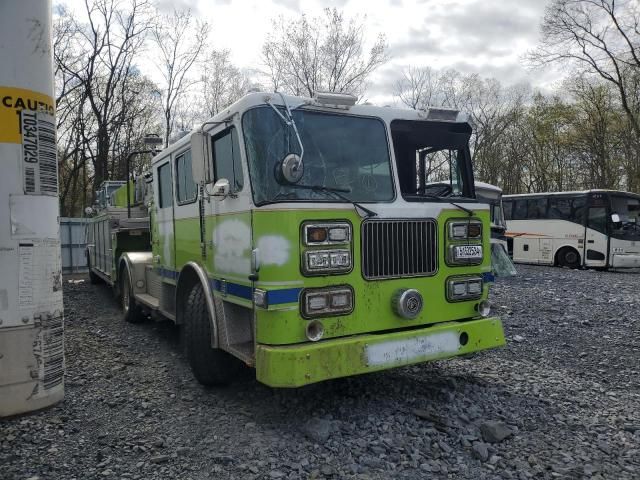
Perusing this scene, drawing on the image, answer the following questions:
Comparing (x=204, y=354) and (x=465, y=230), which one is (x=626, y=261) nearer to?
(x=465, y=230)

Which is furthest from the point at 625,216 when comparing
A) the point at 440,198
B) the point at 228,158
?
the point at 228,158

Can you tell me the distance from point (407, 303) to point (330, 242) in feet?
2.83

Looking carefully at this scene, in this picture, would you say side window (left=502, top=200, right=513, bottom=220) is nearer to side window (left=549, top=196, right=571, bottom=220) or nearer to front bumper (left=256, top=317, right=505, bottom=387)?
side window (left=549, top=196, right=571, bottom=220)

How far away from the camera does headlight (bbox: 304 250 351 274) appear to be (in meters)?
3.81

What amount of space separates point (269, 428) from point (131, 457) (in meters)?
1.01

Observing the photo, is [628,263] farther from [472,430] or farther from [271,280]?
[271,280]

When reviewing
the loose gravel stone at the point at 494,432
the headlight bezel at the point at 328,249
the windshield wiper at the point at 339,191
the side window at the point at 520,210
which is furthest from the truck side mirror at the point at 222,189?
the side window at the point at 520,210

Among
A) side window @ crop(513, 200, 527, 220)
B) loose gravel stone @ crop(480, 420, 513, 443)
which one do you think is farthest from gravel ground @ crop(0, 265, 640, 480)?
side window @ crop(513, 200, 527, 220)

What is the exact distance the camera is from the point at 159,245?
6.68 metres

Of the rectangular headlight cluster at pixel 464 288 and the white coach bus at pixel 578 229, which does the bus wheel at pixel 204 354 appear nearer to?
the rectangular headlight cluster at pixel 464 288

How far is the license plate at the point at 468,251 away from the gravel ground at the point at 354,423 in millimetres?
1202

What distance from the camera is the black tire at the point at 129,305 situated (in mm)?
8047

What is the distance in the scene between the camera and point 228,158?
4.37m

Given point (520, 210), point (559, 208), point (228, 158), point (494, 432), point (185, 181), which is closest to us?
point (494, 432)
